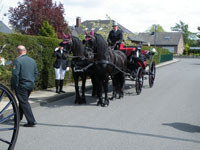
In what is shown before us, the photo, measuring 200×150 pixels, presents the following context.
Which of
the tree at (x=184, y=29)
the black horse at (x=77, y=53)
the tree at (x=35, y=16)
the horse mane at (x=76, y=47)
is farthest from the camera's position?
the tree at (x=184, y=29)

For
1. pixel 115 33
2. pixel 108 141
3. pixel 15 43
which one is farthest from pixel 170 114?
pixel 15 43

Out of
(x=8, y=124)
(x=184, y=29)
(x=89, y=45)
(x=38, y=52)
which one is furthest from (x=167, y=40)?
(x=8, y=124)

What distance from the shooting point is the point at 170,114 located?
748cm

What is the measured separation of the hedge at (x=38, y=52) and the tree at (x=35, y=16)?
88.1 feet

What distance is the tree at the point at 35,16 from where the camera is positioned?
38156 millimetres

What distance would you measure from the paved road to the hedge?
2.34 metres

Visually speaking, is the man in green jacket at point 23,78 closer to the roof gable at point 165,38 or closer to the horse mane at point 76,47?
the horse mane at point 76,47

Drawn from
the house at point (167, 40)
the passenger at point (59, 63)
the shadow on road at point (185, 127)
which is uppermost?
the house at point (167, 40)

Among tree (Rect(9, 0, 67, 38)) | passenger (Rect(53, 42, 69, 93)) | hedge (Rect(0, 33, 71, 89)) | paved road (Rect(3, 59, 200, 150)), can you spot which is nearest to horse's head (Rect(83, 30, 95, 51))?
paved road (Rect(3, 59, 200, 150))

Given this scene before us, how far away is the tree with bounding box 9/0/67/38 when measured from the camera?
125 feet

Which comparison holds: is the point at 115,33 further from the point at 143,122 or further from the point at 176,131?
the point at 176,131

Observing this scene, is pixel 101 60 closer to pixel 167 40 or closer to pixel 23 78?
pixel 23 78

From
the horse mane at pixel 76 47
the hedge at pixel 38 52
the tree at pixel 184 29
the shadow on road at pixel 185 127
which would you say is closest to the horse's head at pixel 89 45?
the horse mane at pixel 76 47

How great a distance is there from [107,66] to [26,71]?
306 cm
